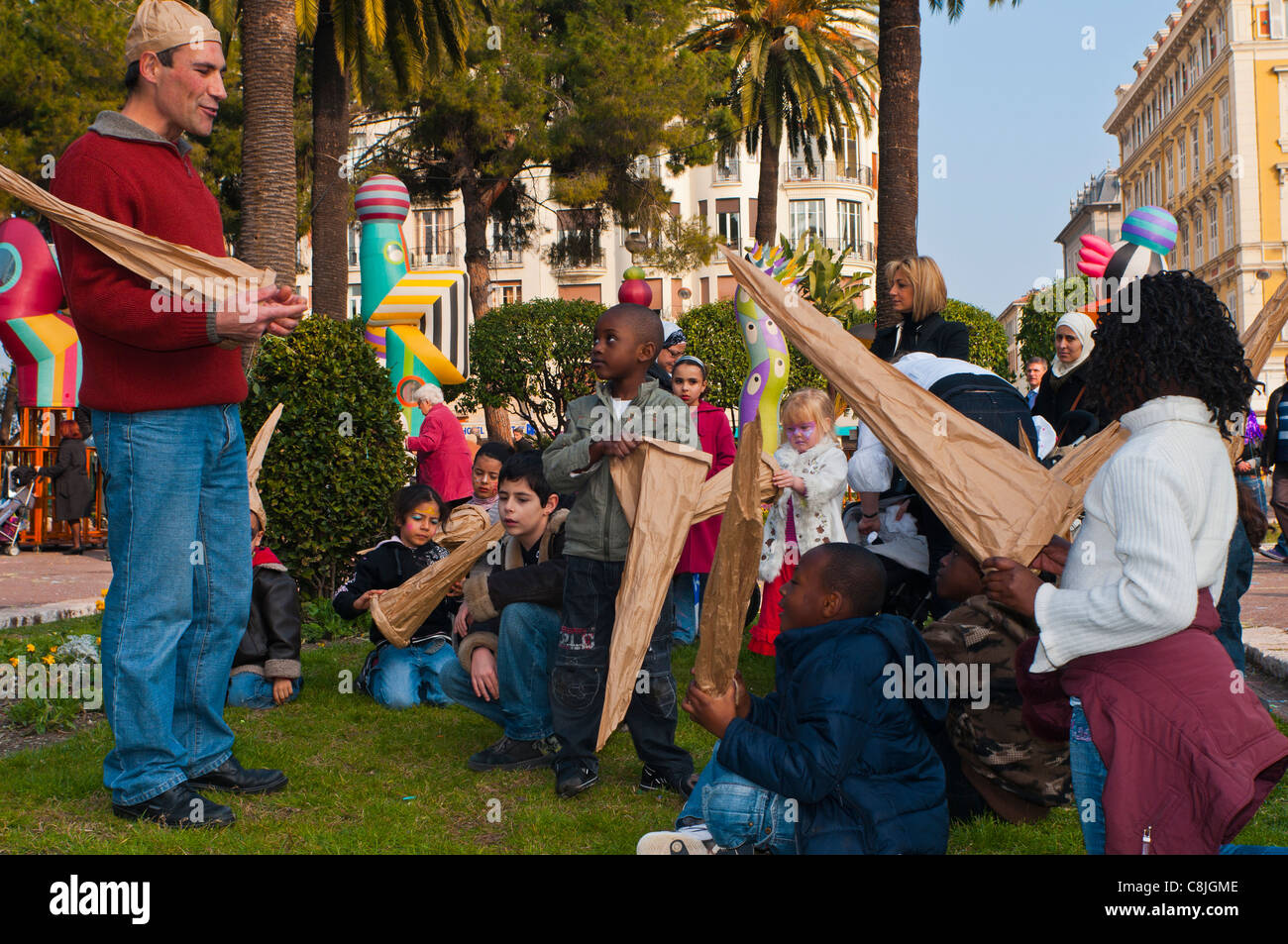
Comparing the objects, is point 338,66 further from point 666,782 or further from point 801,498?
point 666,782

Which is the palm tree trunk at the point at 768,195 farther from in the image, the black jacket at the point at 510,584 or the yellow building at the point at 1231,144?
the yellow building at the point at 1231,144

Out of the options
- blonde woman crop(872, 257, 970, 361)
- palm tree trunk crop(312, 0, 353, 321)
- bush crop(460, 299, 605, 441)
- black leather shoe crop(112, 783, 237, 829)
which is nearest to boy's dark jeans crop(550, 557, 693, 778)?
black leather shoe crop(112, 783, 237, 829)

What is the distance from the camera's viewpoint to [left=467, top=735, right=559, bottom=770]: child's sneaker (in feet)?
14.6

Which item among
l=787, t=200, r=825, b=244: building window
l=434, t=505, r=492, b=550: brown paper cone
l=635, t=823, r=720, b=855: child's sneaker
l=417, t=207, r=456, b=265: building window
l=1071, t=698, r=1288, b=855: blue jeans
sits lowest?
l=635, t=823, r=720, b=855: child's sneaker

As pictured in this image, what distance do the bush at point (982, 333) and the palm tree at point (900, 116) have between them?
18.4m

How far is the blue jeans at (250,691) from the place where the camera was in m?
5.51

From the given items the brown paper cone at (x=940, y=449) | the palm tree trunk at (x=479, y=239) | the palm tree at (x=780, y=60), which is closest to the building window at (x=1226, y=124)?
the palm tree at (x=780, y=60)

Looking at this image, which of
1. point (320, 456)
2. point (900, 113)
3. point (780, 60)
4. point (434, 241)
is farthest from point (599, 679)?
point (434, 241)

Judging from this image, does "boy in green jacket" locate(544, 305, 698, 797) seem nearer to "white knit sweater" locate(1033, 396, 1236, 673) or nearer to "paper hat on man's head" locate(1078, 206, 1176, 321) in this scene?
"white knit sweater" locate(1033, 396, 1236, 673)

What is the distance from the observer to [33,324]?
11.9 m

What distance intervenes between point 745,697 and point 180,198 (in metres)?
2.38

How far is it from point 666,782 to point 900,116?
8026mm

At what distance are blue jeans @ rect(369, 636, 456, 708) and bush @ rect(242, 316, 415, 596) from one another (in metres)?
2.70

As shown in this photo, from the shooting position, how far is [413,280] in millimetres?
13859
